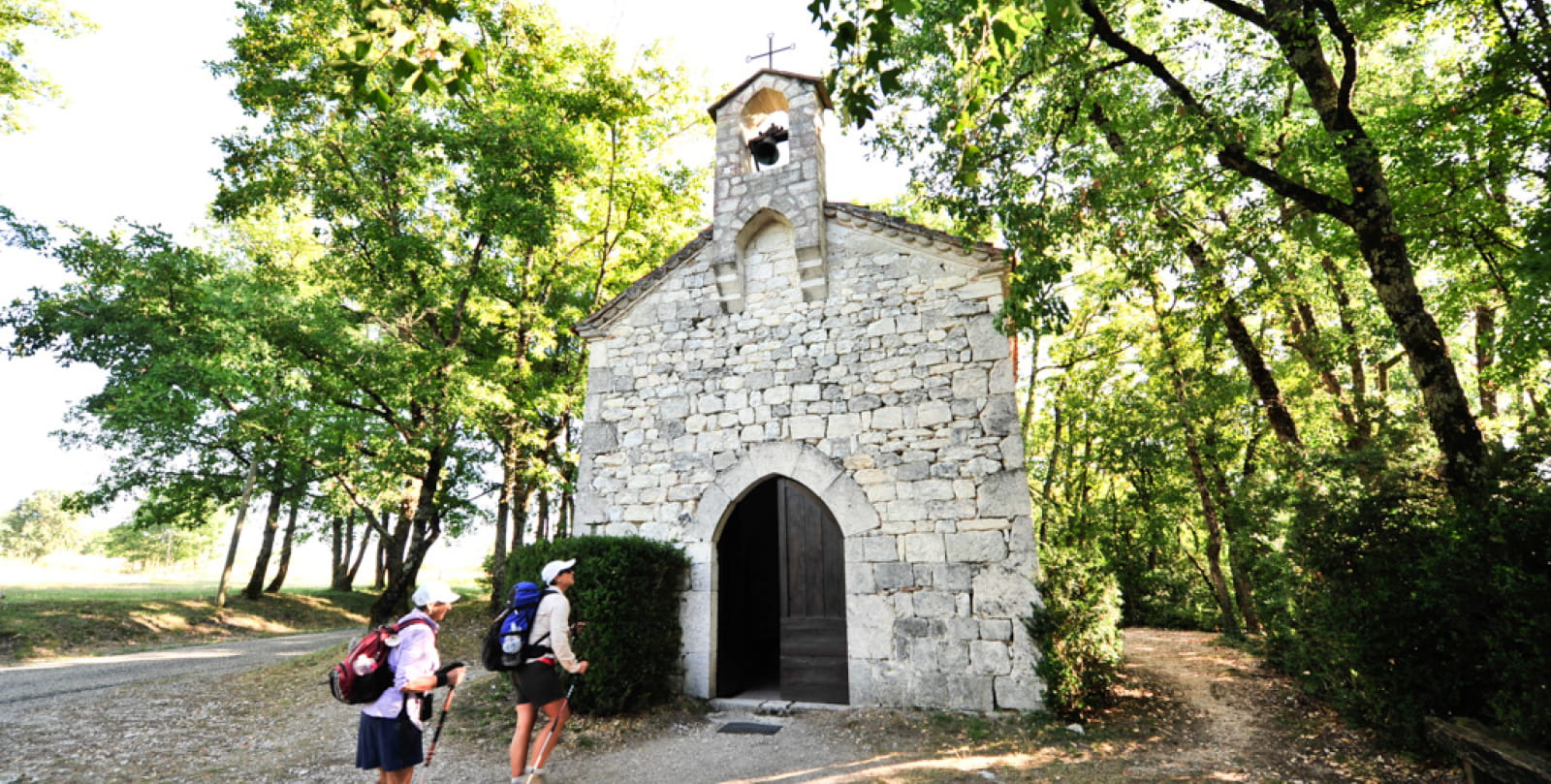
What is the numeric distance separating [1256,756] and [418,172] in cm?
1331

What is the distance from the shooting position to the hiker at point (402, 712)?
350cm

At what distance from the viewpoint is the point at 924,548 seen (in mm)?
6426

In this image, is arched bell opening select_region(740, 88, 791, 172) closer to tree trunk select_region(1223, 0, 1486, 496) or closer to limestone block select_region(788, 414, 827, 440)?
limestone block select_region(788, 414, 827, 440)

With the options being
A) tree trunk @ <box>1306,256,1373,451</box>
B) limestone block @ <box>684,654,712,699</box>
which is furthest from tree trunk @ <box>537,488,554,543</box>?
tree trunk @ <box>1306,256,1373,451</box>

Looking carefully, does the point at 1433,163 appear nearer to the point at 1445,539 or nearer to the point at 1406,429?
the point at 1406,429

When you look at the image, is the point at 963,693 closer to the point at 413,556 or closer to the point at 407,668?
the point at 407,668

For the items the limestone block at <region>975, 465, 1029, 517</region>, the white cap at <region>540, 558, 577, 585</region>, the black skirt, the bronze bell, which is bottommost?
the black skirt

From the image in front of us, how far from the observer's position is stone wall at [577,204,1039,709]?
6.21 meters

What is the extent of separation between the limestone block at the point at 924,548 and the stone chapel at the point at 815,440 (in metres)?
0.02

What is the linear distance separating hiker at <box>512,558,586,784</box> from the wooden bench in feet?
17.1

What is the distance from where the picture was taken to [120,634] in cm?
1368

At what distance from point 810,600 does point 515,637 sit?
3.34 meters

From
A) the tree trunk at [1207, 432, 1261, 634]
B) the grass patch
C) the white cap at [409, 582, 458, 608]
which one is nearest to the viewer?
the white cap at [409, 582, 458, 608]

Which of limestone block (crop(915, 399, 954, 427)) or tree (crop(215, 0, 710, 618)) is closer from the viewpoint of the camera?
limestone block (crop(915, 399, 954, 427))
